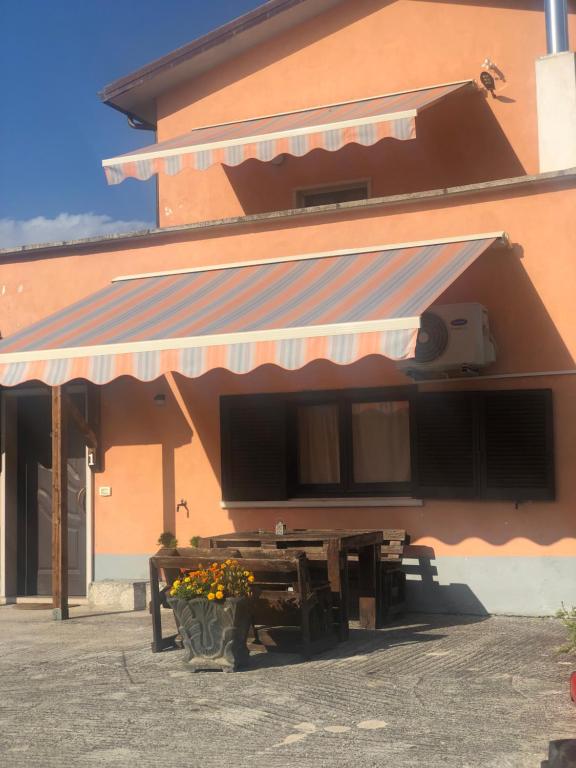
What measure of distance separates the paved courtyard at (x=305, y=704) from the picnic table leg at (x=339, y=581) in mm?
187

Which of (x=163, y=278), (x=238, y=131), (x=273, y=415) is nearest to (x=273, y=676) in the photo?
(x=273, y=415)

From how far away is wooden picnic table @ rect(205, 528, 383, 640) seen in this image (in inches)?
393

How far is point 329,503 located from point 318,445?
0.79 metres

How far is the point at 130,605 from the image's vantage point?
12883 millimetres

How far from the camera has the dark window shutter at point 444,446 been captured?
11.5m

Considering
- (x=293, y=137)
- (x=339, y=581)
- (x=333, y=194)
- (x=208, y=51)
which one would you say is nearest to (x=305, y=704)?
(x=339, y=581)

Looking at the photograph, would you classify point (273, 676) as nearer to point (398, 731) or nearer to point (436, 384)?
point (398, 731)

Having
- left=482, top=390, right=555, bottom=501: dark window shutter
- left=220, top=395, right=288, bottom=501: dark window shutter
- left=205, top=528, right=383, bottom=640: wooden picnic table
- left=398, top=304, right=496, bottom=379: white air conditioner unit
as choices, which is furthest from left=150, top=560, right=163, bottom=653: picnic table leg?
left=482, top=390, right=555, bottom=501: dark window shutter

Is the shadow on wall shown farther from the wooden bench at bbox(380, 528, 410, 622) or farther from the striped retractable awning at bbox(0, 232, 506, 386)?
the striped retractable awning at bbox(0, 232, 506, 386)

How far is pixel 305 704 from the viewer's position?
305 inches

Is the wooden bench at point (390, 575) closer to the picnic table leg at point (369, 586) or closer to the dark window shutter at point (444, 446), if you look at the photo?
the picnic table leg at point (369, 586)

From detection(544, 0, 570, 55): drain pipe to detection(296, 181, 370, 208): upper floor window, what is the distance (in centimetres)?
308

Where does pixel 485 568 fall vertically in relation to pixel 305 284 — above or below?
below

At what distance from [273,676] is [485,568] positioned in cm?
367
